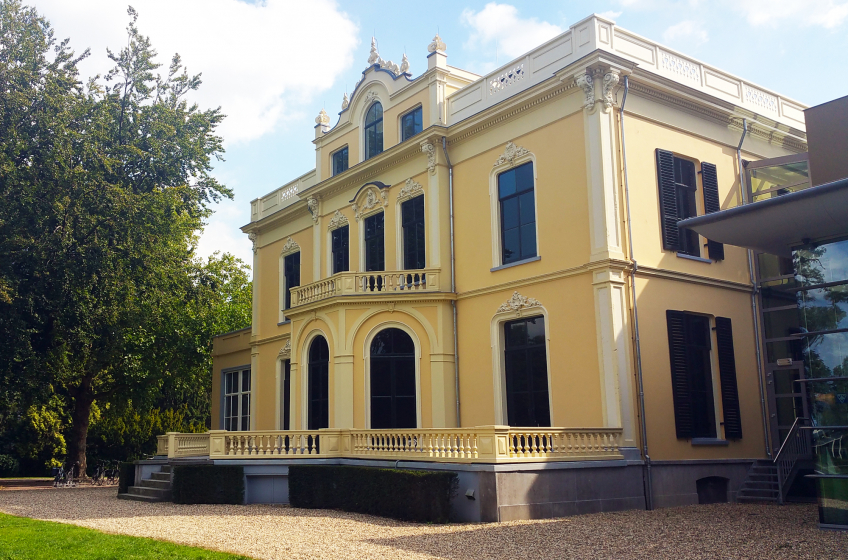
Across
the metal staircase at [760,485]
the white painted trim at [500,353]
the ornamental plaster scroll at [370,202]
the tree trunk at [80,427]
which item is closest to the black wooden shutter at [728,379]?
the metal staircase at [760,485]

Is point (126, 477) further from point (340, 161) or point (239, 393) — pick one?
point (340, 161)

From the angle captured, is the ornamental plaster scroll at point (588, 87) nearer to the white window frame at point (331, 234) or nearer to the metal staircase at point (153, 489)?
the white window frame at point (331, 234)

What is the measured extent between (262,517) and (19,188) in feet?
42.9

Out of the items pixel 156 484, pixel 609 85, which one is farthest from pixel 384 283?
pixel 156 484

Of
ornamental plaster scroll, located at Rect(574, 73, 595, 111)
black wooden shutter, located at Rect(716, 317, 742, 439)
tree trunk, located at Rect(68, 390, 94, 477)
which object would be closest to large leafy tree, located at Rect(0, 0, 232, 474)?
tree trunk, located at Rect(68, 390, 94, 477)

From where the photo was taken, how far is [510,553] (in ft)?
32.3

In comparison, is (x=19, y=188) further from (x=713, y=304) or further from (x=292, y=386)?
(x=713, y=304)

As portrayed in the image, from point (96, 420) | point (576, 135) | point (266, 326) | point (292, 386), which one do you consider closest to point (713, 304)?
point (576, 135)

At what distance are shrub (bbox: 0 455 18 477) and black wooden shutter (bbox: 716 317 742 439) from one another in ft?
102

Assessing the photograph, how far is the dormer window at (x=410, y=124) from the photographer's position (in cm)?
2073

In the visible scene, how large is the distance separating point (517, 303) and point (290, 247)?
1075 cm

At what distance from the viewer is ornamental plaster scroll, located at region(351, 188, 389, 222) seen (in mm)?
21250

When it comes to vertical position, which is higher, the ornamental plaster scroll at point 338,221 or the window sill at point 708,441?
the ornamental plaster scroll at point 338,221

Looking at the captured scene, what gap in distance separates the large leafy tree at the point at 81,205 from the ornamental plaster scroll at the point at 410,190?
26.9 ft
